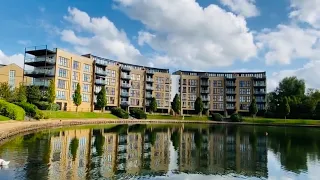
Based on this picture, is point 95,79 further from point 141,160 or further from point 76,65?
point 141,160

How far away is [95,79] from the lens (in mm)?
101062

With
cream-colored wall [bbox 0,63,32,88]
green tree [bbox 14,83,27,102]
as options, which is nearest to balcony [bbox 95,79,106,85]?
cream-colored wall [bbox 0,63,32,88]

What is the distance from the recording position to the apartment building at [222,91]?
12369 cm

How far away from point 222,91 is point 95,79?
51.7 meters

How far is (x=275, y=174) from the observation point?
2614cm

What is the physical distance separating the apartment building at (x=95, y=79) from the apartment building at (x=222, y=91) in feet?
24.4

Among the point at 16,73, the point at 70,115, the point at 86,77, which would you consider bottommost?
the point at 70,115

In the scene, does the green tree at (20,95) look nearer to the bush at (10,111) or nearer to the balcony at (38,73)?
the bush at (10,111)

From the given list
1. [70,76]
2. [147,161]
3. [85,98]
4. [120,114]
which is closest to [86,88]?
[85,98]

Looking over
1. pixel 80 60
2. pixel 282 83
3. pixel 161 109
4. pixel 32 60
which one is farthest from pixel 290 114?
pixel 32 60

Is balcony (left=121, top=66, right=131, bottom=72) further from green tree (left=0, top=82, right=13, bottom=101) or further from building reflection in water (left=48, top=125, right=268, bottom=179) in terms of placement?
building reflection in water (left=48, top=125, right=268, bottom=179)

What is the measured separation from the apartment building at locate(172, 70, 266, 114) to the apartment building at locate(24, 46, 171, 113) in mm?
7437

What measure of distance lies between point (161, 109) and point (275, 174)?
319 ft

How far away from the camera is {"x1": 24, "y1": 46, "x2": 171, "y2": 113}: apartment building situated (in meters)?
85.0
